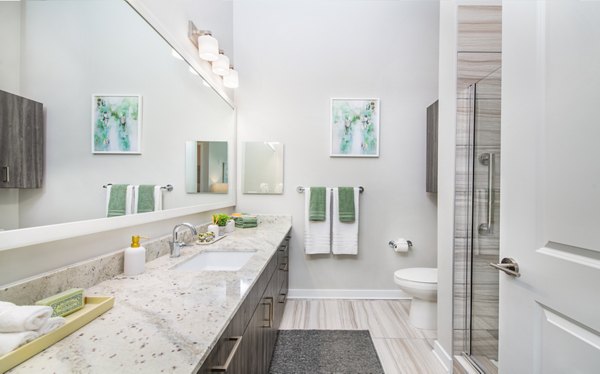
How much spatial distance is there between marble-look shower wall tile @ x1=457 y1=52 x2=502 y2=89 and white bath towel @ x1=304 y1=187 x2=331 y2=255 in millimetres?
1402

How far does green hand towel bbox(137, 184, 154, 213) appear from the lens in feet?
4.04

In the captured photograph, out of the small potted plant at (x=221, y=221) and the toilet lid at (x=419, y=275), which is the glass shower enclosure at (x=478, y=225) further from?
the small potted plant at (x=221, y=221)

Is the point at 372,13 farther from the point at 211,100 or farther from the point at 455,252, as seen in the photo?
the point at 455,252

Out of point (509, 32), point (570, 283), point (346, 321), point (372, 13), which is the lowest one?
point (346, 321)

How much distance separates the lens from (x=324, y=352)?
5.80 ft

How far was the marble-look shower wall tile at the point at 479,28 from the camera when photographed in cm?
145

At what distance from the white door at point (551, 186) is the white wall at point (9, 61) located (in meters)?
1.50

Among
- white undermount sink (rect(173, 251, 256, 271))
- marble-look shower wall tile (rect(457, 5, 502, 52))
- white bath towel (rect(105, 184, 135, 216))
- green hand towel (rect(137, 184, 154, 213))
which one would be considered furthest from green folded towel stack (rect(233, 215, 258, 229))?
marble-look shower wall tile (rect(457, 5, 502, 52))

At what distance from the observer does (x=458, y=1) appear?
1.50 meters

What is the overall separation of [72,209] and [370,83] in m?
2.55

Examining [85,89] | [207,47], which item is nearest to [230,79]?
[207,47]

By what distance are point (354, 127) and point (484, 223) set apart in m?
1.50

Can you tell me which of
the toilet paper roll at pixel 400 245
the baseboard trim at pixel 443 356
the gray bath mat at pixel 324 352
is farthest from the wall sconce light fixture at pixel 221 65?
the baseboard trim at pixel 443 356

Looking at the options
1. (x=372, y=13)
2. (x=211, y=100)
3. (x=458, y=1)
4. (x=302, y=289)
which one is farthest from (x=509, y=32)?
(x=302, y=289)
